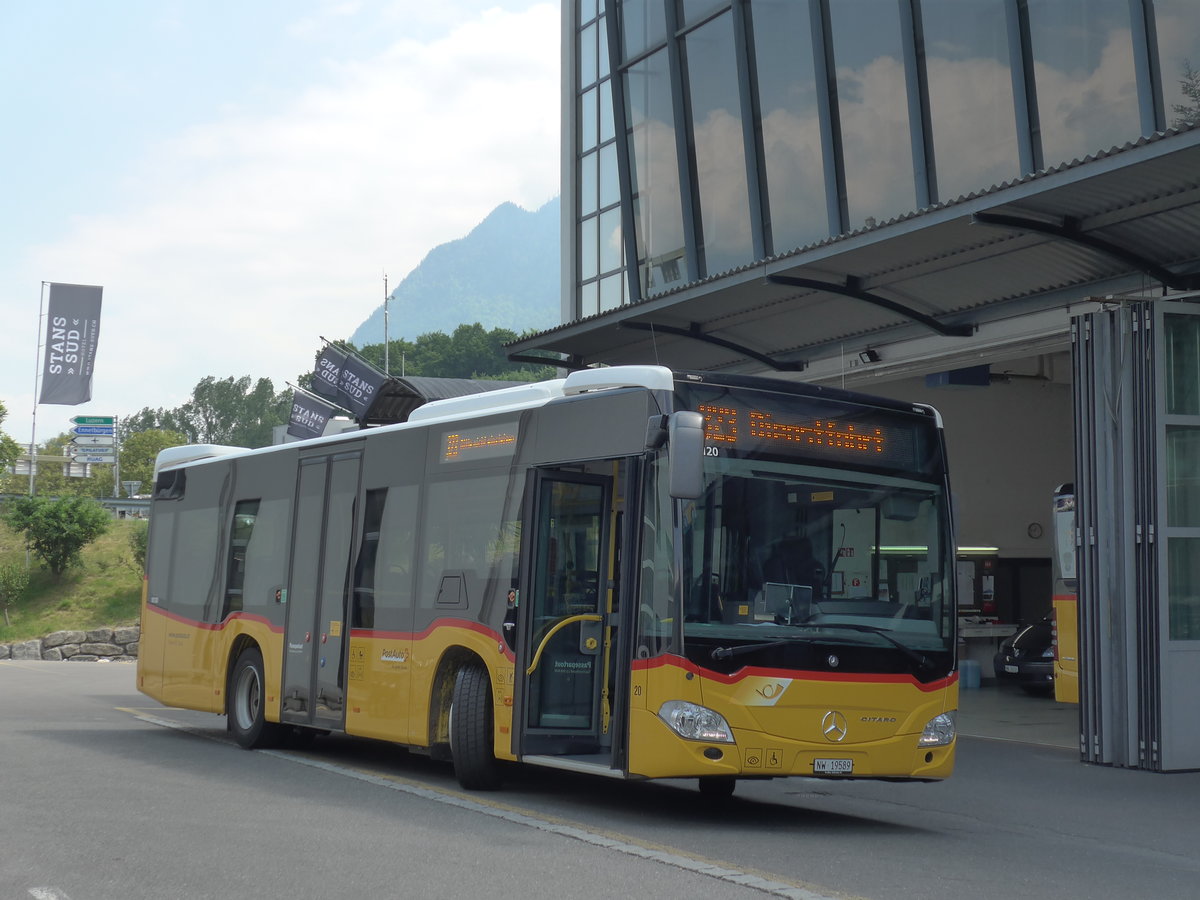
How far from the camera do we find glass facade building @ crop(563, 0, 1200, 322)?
51.5 ft

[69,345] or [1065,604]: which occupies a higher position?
[69,345]

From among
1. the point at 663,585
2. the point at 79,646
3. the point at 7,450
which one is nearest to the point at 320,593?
the point at 663,585

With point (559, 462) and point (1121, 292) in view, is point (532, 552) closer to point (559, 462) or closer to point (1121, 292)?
point (559, 462)

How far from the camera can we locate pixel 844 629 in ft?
31.1

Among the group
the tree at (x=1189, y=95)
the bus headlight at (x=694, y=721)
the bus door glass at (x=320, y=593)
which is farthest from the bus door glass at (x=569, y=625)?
the tree at (x=1189, y=95)

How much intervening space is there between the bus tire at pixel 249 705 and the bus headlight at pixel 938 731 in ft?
22.6

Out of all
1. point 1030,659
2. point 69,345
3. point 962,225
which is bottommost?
point 1030,659

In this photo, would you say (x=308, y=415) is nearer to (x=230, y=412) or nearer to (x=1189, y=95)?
(x=1189, y=95)

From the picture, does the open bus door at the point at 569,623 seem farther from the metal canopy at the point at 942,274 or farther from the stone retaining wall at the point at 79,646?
the stone retaining wall at the point at 79,646

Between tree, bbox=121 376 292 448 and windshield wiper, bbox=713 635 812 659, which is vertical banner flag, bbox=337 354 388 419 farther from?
tree, bbox=121 376 292 448

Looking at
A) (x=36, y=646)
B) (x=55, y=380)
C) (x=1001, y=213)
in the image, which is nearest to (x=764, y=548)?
(x=1001, y=213)

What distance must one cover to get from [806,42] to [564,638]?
12229 mm

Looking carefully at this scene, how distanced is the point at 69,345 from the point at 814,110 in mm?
31544

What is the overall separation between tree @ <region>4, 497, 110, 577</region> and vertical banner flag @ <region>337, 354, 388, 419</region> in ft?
49.0
